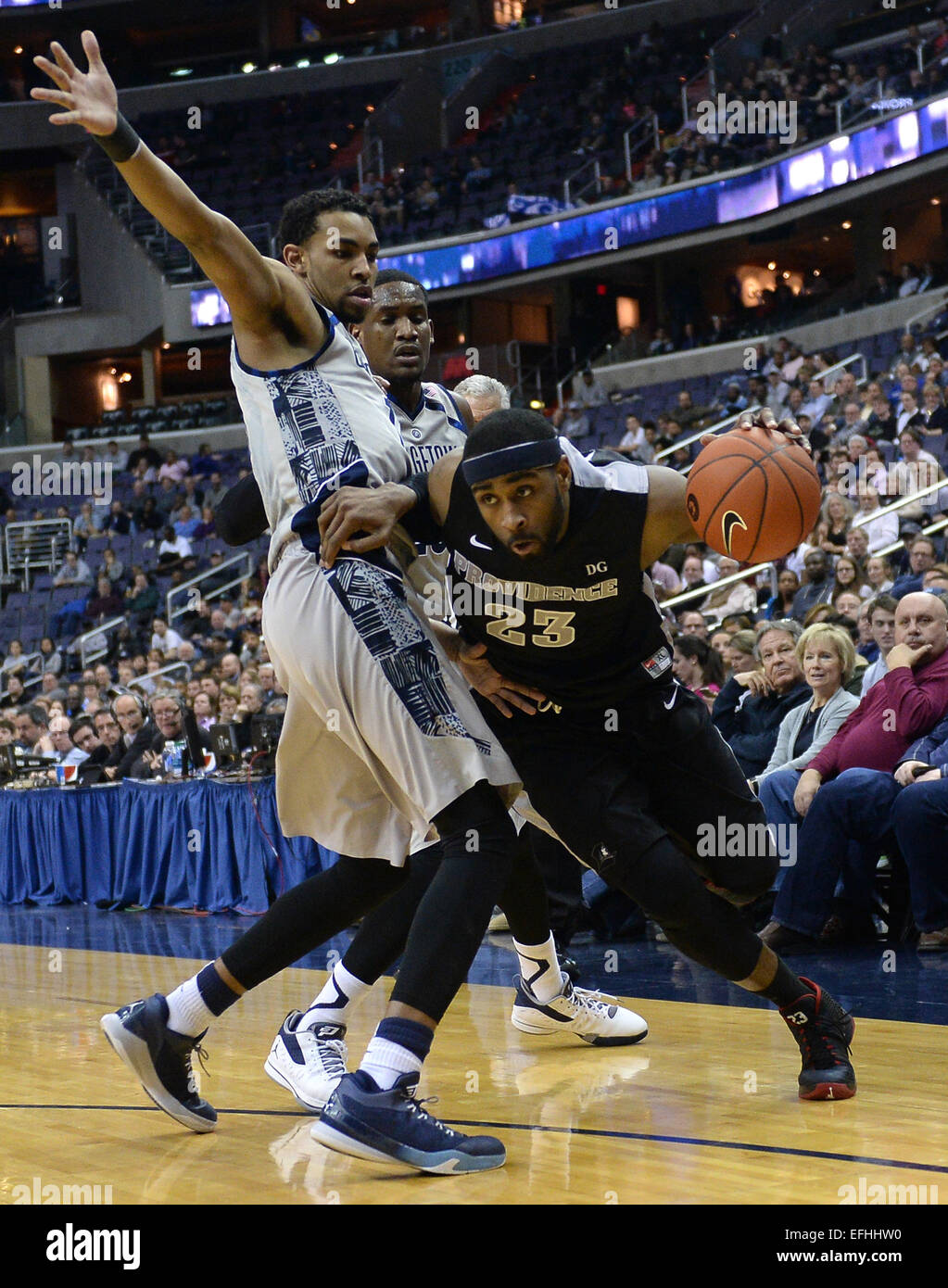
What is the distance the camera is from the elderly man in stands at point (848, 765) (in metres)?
5.50

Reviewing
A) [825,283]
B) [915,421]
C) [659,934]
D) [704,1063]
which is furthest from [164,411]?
[704,1063]

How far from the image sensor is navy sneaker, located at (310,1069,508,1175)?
103 inches

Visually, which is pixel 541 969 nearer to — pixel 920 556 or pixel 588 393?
pixel 920 556

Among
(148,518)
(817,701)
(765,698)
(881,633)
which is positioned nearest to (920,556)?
(881,633)

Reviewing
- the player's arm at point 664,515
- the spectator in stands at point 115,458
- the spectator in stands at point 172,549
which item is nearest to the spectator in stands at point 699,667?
the player's arm at point 664,515

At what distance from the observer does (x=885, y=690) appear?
581cm

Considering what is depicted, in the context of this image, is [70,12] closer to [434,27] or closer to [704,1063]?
[434,27]

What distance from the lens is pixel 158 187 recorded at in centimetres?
268

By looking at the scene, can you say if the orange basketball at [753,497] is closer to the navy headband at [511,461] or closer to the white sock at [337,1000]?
the navy headband at [511,461]

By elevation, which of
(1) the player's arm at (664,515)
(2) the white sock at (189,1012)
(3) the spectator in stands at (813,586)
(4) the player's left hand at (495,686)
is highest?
(1) the player's arm at (664,515)

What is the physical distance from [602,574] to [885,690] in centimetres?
306

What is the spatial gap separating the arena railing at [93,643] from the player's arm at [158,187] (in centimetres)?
1592

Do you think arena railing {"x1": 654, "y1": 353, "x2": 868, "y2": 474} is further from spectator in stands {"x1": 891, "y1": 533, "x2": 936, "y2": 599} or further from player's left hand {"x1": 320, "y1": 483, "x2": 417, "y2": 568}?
player's left hand {"x1": 320, "y1": 483, "x2": 417, "y2": 568}

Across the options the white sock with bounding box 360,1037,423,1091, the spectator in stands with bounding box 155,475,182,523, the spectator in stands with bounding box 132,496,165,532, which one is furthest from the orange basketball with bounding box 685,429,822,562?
the spectator in stands with bounding box 132,496,165,532
